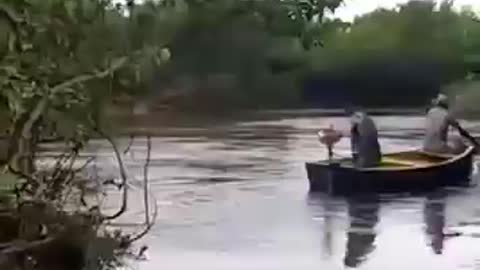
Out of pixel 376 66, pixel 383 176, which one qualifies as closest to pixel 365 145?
pixel 383 176

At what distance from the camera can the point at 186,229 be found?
12.7 meters

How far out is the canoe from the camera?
52.4 ft

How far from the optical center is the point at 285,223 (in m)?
13.3

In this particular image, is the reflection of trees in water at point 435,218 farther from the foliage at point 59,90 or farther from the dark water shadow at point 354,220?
the foliage at point 59,90

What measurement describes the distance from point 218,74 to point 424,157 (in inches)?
248

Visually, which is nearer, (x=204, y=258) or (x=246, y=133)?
(x=204, y=258)

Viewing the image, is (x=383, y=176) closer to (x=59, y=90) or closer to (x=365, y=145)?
(x=365, y=145)

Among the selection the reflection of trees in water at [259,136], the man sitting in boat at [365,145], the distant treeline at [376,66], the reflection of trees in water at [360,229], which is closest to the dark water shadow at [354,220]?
the reflection of trees in water at [360,229]

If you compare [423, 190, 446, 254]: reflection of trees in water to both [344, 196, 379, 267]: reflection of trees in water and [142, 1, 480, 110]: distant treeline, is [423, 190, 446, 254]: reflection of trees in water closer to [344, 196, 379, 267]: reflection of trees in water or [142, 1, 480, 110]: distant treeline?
[344, 196, 379, 267]: reflection of trees in water

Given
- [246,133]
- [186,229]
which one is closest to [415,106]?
[246,133]

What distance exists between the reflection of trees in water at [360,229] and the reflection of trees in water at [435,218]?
1.96 feet

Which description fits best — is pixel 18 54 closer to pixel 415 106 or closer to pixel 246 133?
pixel 246 133

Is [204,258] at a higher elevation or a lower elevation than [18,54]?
lower

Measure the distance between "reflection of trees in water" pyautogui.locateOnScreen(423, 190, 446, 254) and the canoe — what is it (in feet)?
0.93
